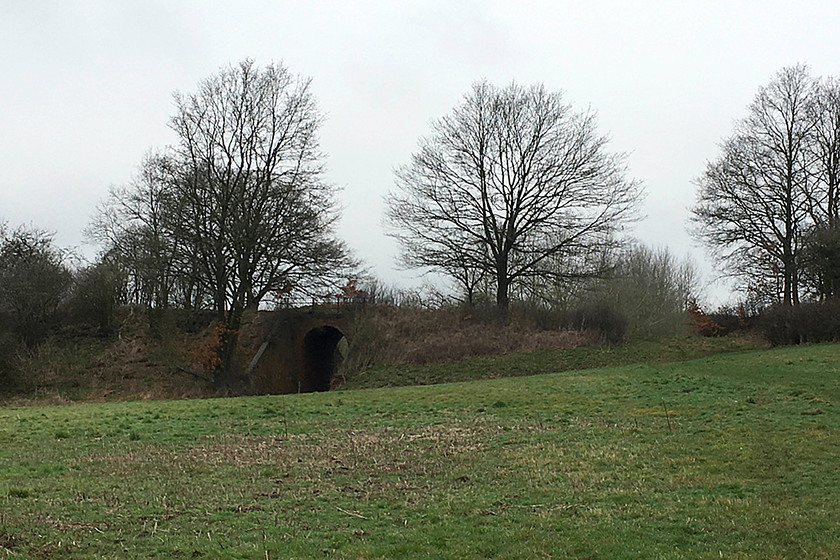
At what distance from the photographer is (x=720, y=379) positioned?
74.9 ft

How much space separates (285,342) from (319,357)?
399 centimetres

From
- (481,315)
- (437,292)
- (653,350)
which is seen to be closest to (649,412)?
(653,350)

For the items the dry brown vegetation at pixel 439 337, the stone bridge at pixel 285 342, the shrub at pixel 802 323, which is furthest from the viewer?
the stone bridge at pixel 285 342

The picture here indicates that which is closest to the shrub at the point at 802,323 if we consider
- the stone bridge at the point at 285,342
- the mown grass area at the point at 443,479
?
the mown grass area at the point at 443,479

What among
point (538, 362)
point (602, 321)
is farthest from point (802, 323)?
point (538, 362)

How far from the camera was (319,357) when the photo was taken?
43.8 metres

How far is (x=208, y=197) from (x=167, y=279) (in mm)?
4663

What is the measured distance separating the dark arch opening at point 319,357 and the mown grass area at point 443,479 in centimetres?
2074

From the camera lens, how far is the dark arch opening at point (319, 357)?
41656 millimetres

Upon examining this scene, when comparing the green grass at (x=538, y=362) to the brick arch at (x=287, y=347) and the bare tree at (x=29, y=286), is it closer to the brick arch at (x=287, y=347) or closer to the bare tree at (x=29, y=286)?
the brick arch at (x=287, y=347)

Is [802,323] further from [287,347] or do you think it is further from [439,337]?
[287,347]

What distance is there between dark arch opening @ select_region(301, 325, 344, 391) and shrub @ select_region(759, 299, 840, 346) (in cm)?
2030

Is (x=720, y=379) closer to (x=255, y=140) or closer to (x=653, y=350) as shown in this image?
(x=653, y=350)

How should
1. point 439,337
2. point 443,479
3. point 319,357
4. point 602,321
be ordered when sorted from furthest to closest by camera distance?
point 319,357
point 602,321
point 439,337
point 443,479
